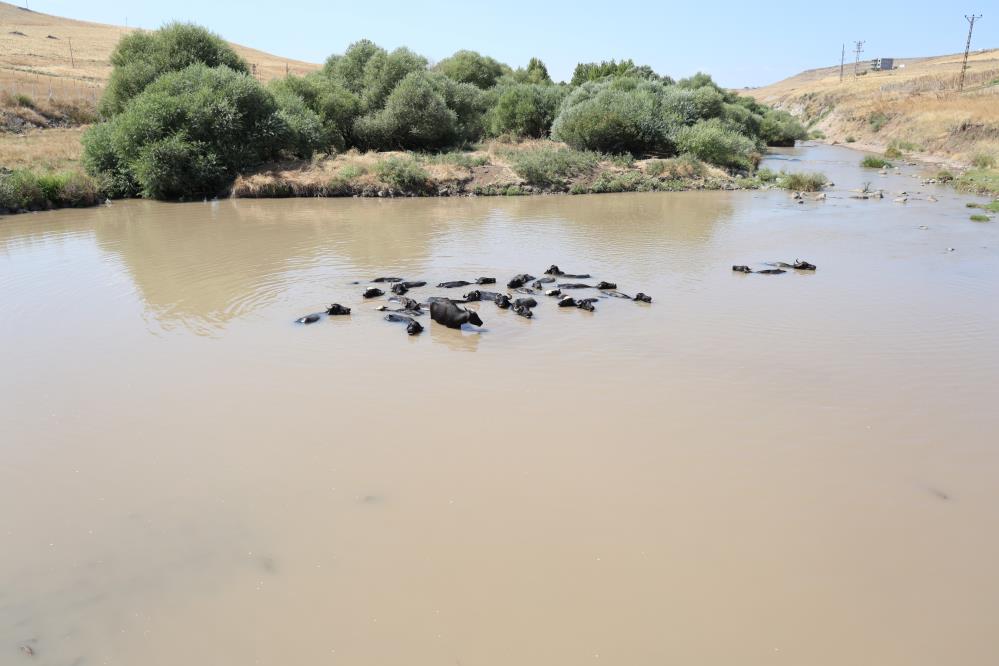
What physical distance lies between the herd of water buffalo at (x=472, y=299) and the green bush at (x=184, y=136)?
15.2 m

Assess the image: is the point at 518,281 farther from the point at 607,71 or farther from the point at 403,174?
the point at 607,71

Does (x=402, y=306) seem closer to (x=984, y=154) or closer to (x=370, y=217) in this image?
(x=370, y=217)

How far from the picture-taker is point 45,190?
21797mm

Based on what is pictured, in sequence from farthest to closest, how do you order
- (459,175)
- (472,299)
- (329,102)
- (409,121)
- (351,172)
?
(329,102), (409,121), (459,175), (351,172), (472,299)

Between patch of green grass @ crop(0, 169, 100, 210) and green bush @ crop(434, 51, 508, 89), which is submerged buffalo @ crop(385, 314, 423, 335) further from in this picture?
green bush @ crop(434, 51, 508, 89)

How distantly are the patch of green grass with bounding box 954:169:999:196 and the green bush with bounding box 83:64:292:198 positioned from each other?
90.5 feet

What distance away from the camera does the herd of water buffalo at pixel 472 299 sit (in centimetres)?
977

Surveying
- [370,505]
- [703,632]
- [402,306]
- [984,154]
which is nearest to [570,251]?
[402,306]

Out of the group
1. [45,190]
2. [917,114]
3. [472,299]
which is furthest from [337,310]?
[917,114]

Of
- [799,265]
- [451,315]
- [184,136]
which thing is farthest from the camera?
[184,136]

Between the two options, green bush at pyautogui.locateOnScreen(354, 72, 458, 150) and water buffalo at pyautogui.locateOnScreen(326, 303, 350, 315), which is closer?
water buffalo at pyautogui.locateOnScreen(326, 303, 350, 315)

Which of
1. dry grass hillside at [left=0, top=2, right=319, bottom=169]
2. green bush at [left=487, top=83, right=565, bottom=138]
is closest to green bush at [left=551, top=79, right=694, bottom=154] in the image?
green bush at [left=487, top=83, right=565, bottom=138]

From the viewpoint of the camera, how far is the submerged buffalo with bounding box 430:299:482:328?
9.66 m

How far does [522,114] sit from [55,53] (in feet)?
149
